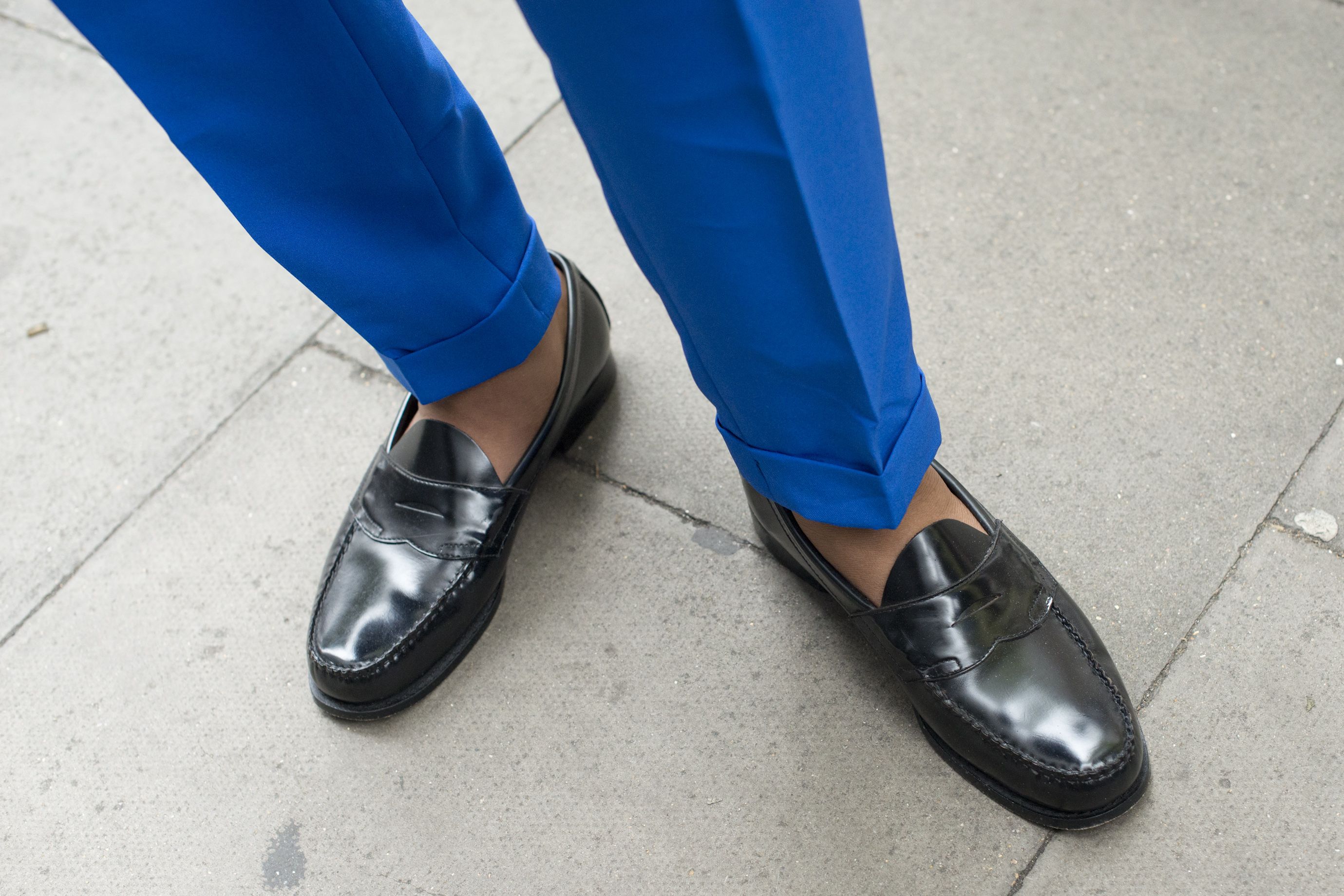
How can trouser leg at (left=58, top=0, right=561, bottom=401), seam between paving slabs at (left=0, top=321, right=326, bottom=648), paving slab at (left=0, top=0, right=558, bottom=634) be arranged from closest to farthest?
trouser leg at (left=58, top=0, right=561, bottom=401) < seam between paving slabs at (left=0, top=321, right=326, bottom=648) < paving slab at (left=0, top=0, right=558, bottom=634)

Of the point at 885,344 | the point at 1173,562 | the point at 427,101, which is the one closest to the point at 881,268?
the point at 885,344

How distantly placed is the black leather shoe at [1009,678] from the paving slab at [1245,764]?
41mm

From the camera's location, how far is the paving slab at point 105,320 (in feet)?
4.05

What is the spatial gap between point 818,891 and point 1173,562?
478 millimetres

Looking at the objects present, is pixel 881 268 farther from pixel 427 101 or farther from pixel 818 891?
pixel 818 891

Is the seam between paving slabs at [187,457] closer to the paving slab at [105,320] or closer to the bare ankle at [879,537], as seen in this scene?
the paving slab at [105,320]

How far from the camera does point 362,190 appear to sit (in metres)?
0.83

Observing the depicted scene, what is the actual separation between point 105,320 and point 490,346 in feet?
2.56

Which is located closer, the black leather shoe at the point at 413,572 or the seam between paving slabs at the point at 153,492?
the black leather shoe at the point at 413,572

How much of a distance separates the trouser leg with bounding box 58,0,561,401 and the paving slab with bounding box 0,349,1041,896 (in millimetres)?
286

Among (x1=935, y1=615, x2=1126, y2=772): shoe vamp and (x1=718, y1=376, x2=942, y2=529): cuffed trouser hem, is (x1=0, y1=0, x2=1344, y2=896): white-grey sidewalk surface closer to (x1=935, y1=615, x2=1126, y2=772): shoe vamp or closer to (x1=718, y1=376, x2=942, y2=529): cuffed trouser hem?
(x1=935, y1=615, x2=1126, y2=772): shoe vamp

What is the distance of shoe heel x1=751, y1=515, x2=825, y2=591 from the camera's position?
3.22ft

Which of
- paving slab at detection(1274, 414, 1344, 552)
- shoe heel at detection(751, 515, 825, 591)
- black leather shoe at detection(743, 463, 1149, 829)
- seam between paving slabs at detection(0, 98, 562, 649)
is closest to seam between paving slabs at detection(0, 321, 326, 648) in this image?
seam between paving slabs at detection(0, 98, 562, 649)

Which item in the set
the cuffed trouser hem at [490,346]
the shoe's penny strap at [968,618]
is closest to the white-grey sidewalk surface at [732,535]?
the shoe's penny strap at [968,618]
